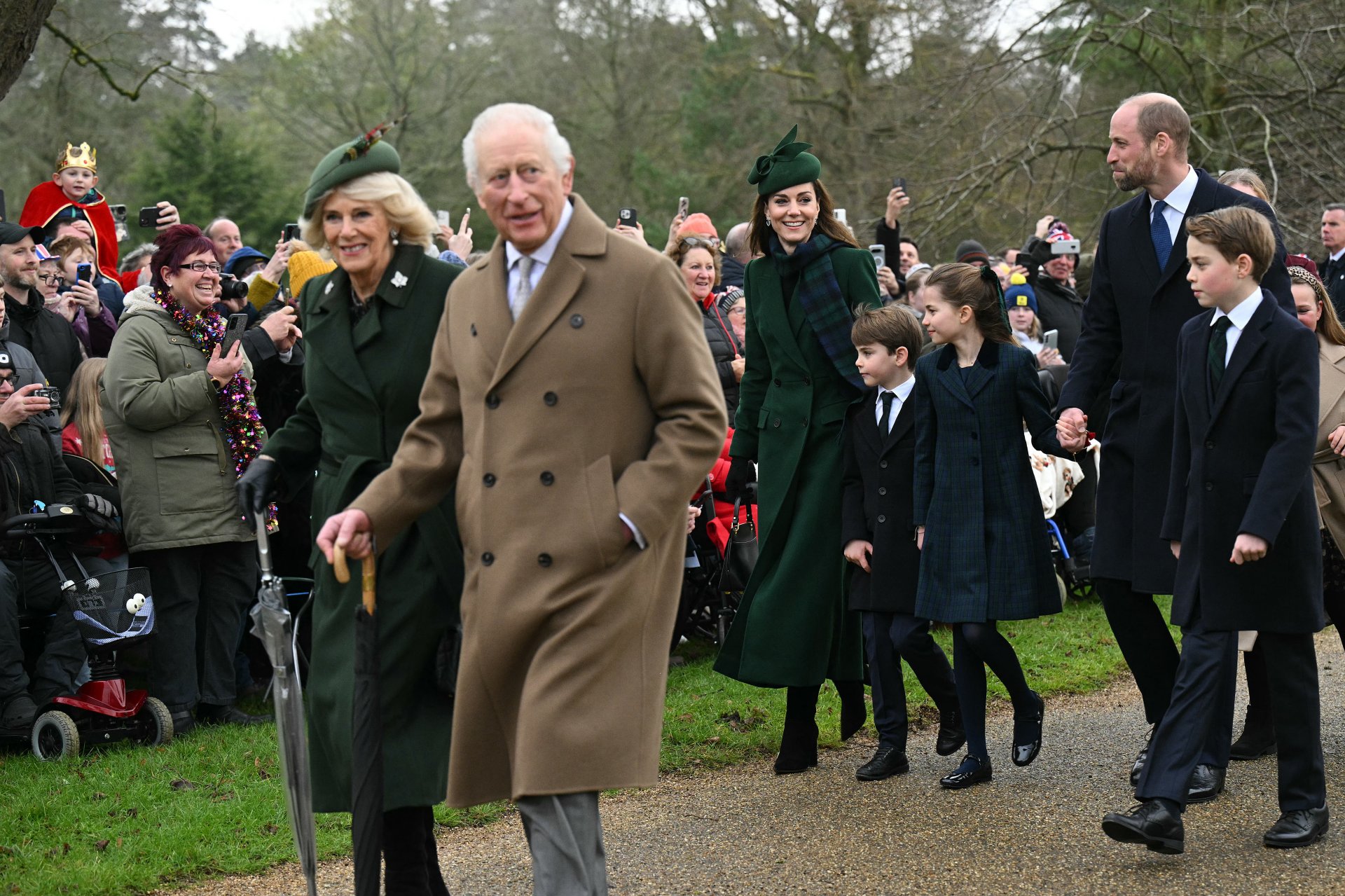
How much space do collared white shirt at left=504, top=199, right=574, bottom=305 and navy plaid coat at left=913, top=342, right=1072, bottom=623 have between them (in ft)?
7.94

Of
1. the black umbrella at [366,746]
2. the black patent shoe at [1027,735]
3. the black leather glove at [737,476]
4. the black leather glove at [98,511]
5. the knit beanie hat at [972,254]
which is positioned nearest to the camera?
the black umbrella at [366,746]

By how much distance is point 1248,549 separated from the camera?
4691 mm

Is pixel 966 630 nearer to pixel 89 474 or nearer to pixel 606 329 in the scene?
pixel 606 329

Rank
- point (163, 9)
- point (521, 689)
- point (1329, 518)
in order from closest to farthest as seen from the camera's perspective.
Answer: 1. point (521, 689)
2. point (1329, 518)
3. point (163, 9)

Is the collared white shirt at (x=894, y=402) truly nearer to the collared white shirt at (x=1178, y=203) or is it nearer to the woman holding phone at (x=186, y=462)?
the collared white shirt at (x=1178, y=203)

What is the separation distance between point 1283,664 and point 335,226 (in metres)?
3.25

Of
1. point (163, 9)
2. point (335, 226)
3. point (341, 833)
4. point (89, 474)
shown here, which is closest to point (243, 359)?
point (89, 474)

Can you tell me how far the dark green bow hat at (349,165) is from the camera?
13.6 feet

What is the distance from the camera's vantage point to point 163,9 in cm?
2447

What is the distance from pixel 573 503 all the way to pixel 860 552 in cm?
255

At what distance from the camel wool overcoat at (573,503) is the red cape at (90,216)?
247 inches

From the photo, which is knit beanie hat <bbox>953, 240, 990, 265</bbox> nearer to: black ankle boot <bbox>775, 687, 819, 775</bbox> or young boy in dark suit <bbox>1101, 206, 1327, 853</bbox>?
black ankle boot <bbox>775, 687, 819, 775</bbox>

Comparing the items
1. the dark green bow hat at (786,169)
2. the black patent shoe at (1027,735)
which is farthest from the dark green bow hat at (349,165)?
the black patent shoe at (1027,735)

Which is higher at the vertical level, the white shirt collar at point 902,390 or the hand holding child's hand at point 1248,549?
the white shirt collar at point 902,390
